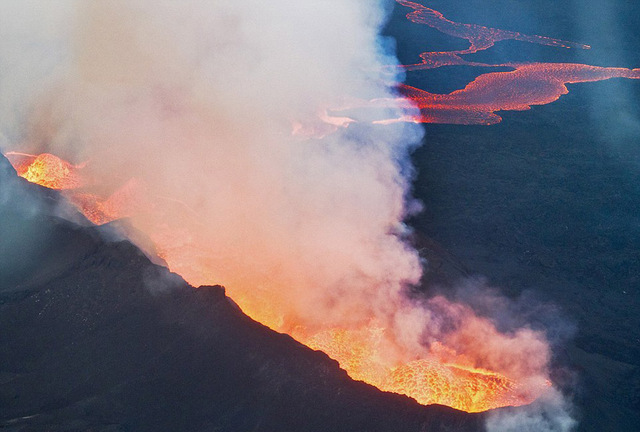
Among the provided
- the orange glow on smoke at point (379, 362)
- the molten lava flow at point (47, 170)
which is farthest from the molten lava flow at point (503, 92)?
the orange glow on smoke at point (379, 362)

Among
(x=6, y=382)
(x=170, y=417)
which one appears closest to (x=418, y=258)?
(x=170, y=417)

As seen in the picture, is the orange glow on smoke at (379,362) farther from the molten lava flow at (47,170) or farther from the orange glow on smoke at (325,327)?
the molten lava flow at (47,170)

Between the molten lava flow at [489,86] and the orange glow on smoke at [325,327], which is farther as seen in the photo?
the molten lava flow at [489,86]

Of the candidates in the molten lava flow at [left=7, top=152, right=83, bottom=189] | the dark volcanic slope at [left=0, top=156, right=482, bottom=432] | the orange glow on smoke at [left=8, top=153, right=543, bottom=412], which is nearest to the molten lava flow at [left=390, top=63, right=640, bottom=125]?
the molten lava flow at [left=7, top=152, right=83, bottom=189]

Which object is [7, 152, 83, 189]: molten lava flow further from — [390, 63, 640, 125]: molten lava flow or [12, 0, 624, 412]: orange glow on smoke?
[390, 63, 640, 125]: molten lava flow

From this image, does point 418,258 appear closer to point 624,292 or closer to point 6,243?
point 624,292
